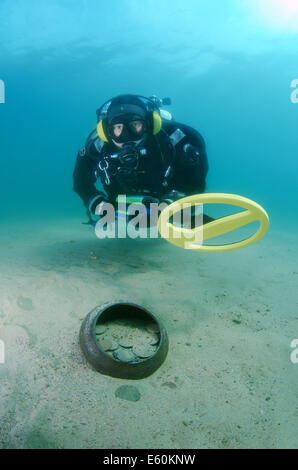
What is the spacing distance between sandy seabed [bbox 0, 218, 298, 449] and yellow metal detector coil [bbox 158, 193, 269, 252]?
113cm

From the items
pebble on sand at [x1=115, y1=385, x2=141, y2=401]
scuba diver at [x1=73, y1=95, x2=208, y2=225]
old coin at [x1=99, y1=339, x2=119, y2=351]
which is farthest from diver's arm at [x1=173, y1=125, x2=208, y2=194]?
pebble on sand at [x1=115, y1=385, x2=141, y2=401]

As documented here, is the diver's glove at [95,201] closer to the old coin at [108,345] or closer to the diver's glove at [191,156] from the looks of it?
the diver's glove at [191,156]

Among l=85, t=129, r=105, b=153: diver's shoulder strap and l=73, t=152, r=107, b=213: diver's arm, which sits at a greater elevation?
l=85, t=129, r=105, b=153: diver's shoulder strap

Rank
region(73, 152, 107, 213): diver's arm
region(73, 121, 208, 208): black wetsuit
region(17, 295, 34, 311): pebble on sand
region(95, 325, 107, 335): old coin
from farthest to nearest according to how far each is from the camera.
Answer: region(73, 152, 107, 213): diver's arm, region(73, 121, 208, 208): black wetsuit, region(17, 295, 34, 311): pebble on sand, region(95, 325, 107, 335): old coin

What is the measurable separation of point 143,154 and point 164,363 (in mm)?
3574

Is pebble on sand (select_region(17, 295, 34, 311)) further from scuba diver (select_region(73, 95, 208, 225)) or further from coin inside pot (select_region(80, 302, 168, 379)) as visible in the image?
scuba diver (select_region(73, 95, 208, 225))

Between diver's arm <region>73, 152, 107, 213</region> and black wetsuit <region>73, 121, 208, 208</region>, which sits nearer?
black wetsuit <region>73, 121, 208, 208</region>

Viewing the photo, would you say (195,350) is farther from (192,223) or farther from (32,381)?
(192,223)

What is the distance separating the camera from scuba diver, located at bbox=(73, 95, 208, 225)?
4.51 meters

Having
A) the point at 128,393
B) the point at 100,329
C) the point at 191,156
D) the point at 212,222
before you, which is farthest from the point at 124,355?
the point at 191,156

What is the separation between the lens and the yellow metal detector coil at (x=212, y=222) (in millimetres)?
2838

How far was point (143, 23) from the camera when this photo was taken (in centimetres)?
1908

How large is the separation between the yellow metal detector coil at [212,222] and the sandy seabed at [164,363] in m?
1.13

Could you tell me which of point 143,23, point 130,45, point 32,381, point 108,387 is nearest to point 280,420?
point 108,387
